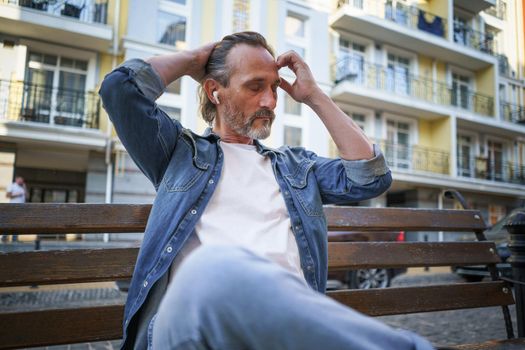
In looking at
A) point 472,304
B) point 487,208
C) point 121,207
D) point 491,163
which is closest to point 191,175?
point 121,207

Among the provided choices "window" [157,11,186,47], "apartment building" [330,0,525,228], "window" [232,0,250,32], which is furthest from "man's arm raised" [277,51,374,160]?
"apartment building" [330,0,525,228]

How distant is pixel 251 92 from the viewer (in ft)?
5.28

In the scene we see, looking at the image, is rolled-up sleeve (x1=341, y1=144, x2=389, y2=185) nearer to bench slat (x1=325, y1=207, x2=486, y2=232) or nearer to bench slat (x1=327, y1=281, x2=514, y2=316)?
bench slat (x1=325, y1=207, x2=486, y2=232)

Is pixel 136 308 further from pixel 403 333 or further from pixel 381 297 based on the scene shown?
pixel 381 297

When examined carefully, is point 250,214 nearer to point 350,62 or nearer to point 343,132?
point 343,132


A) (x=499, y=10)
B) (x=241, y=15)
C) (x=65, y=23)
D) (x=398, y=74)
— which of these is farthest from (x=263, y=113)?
(x=398, y=74)

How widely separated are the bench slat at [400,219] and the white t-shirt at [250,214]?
1.27 feet

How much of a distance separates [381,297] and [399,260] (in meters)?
0.20

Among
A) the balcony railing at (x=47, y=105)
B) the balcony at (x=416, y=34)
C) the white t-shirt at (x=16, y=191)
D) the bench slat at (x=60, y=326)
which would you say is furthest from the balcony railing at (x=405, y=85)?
the bench slat at (x=60, y=326)

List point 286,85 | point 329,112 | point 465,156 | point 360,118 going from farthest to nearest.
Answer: point 465,156
point 360,118
point 286,85
point 329,112

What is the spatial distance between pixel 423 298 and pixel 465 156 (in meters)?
16.6

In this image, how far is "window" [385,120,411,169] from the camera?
1481cm

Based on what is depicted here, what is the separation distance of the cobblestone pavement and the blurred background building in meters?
1.54

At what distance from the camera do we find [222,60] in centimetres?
167
